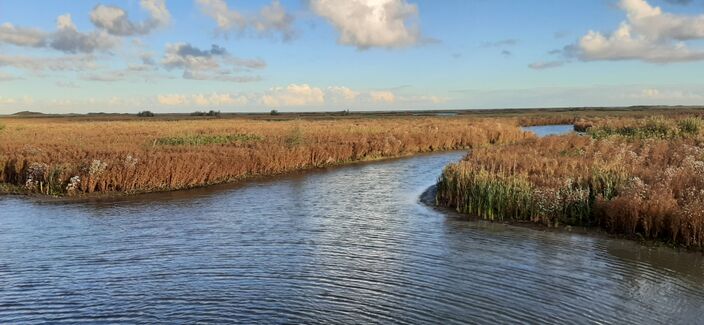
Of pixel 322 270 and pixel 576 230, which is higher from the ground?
pixel 322 270

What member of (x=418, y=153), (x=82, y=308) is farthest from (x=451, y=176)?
(x=418, y=153)

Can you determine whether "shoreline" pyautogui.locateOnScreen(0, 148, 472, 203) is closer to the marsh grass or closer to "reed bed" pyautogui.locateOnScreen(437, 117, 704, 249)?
"reed bed" pyautogui.locateOnScreen(437, 117, 704, 249)

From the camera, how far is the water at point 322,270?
934 cm

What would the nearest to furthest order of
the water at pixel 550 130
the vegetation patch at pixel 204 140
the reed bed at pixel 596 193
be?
the reed bed at pixel 596 193
the vegetation patch at pixel 204 140
the water at pixel 550 130

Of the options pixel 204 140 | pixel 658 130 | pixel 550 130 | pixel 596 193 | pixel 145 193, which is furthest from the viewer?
pixel 550 130

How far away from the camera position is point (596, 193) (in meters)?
16.3

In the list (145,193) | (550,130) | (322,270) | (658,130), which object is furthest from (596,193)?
(550,130)

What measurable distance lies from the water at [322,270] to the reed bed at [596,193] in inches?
33.2

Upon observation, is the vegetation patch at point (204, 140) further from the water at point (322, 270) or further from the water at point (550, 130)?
the water at point (550, 130)

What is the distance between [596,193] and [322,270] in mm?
8685

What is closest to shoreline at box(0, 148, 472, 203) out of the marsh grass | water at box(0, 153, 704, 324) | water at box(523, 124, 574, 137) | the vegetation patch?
water at box(0, 153, 704, 324)

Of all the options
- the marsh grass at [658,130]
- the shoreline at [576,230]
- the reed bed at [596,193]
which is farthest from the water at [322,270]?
the marsh grass at [658,130]

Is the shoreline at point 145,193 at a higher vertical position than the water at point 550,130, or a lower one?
higher

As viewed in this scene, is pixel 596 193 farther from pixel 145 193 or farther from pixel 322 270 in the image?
pixel 145 193
